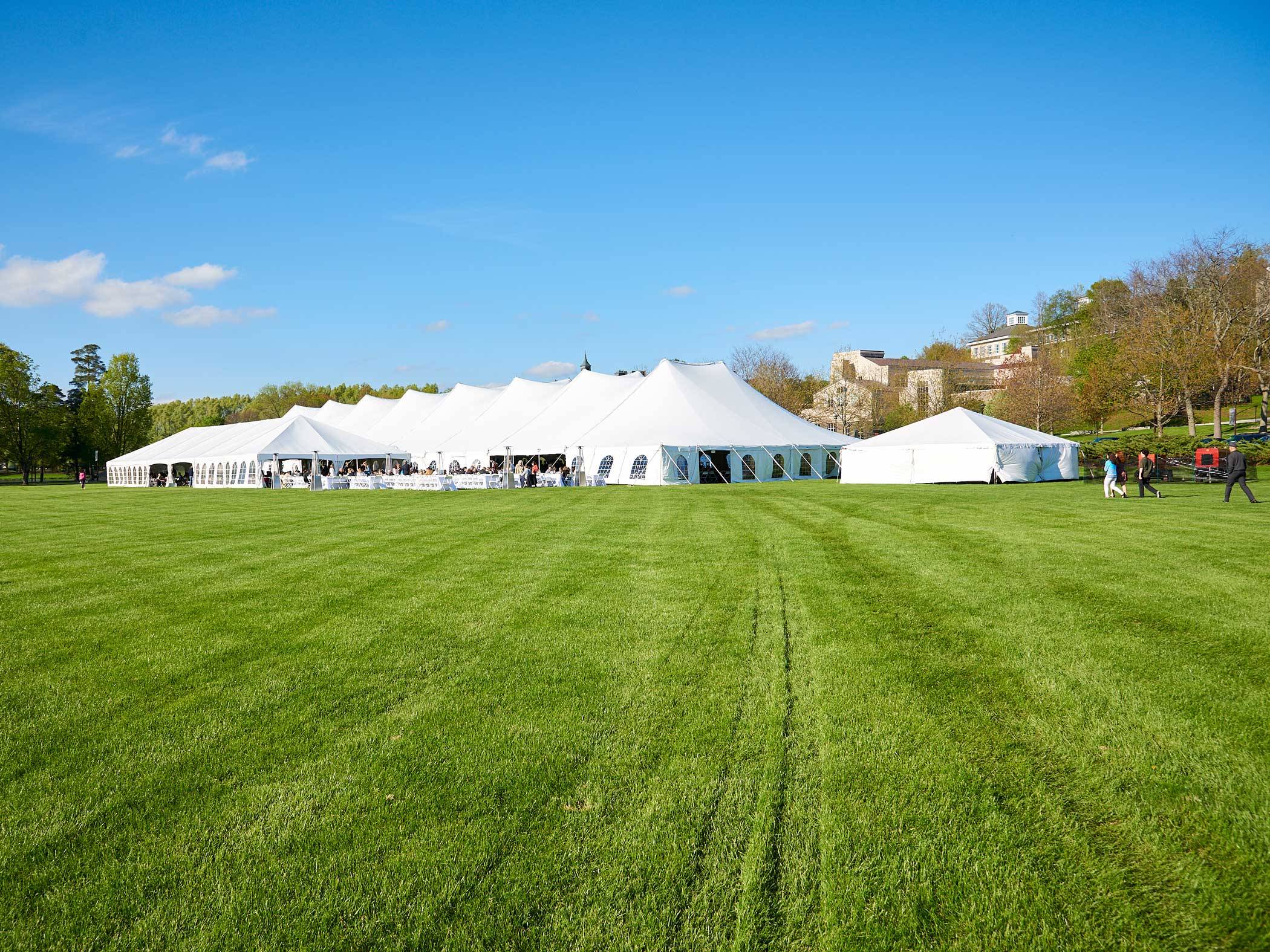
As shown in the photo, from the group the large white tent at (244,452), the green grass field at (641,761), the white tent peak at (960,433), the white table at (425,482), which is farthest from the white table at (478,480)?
the green grass field at (641,761)

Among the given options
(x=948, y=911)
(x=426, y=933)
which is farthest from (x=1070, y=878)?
(x=426, y=933)

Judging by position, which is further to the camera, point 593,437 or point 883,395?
point 883,395

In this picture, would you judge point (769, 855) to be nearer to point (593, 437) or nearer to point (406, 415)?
point (593, 437)

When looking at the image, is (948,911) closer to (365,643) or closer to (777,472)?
(365,643)

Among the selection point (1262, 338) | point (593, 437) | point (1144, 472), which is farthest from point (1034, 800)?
point (1262, 338)

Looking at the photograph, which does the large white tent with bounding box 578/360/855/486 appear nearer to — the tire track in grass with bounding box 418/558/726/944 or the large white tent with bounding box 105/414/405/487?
the large white tent with bounding box 105/414/405/487

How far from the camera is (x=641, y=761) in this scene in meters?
3.50

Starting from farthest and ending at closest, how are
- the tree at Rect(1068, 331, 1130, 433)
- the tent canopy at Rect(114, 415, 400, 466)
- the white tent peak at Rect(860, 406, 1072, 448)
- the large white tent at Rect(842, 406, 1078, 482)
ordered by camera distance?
the tree at Rect(1068, 331, 1130, 433) → the tent canopy at Rect(114, 415, 400, 466) → the white tent peak at Rect(860, 406, 1072, 448) → the large white tent at Rect(842, 406, 1078, 482)

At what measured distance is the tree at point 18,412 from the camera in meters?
52.1

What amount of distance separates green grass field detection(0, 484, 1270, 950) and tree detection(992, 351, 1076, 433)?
135 feet

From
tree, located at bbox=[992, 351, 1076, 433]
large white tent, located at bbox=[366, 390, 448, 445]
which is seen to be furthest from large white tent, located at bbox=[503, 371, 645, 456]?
tree, located at bbox=[992, 351, 1076, 433]

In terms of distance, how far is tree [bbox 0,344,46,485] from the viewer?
2052 inches

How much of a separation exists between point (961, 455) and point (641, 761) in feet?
88.8

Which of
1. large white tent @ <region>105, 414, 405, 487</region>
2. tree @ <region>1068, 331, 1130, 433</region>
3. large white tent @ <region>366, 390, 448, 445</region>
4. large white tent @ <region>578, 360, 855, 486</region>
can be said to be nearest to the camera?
large white tent @ <region>578, 360, 855, 486</region>
